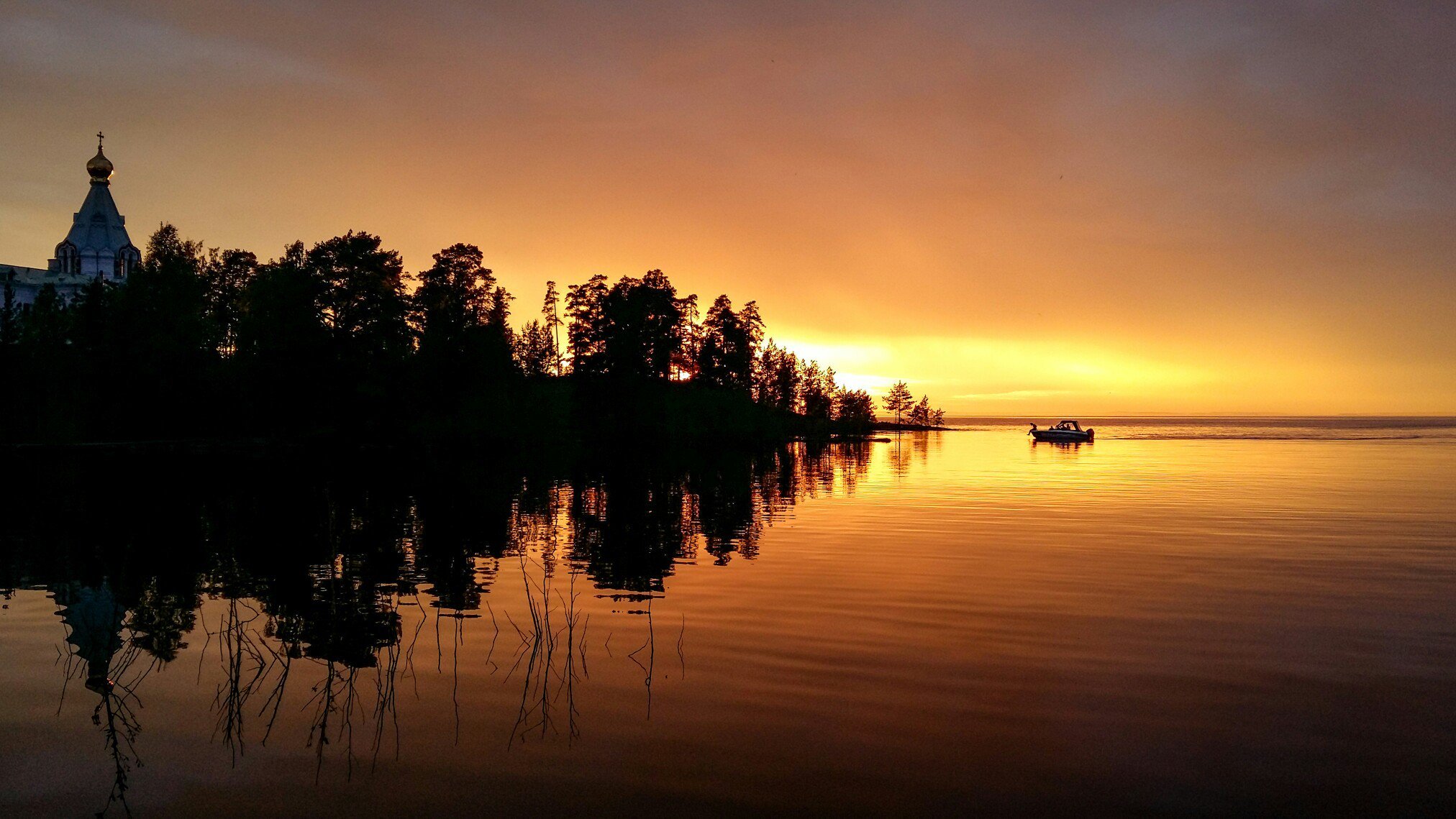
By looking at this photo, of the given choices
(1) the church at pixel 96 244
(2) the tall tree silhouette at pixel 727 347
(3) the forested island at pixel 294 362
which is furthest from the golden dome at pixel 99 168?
(2) the tall tree silhouette at pixel 727 347

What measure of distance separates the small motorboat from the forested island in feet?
175

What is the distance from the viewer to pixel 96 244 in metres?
189

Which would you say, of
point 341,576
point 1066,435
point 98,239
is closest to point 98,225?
point 98,239

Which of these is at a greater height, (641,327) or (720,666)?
(641,327)

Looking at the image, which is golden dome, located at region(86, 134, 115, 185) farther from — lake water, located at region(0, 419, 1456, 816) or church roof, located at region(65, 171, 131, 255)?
lake water, located at region(0, 419, 1456, 816)

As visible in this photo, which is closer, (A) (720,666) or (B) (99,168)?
(A) (720,666)

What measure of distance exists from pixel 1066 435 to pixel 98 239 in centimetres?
20572

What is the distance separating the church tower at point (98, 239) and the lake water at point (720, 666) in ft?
650

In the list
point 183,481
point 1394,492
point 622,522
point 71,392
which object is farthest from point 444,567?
point 71,392

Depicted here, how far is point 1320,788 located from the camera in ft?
30.0

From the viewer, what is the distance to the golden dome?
189 m

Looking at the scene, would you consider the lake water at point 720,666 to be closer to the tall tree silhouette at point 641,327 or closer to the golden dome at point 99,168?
the tall tree silhouette at point 641,327

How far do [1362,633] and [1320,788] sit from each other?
8.58 meters

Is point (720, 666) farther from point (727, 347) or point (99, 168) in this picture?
point (99, 168)
